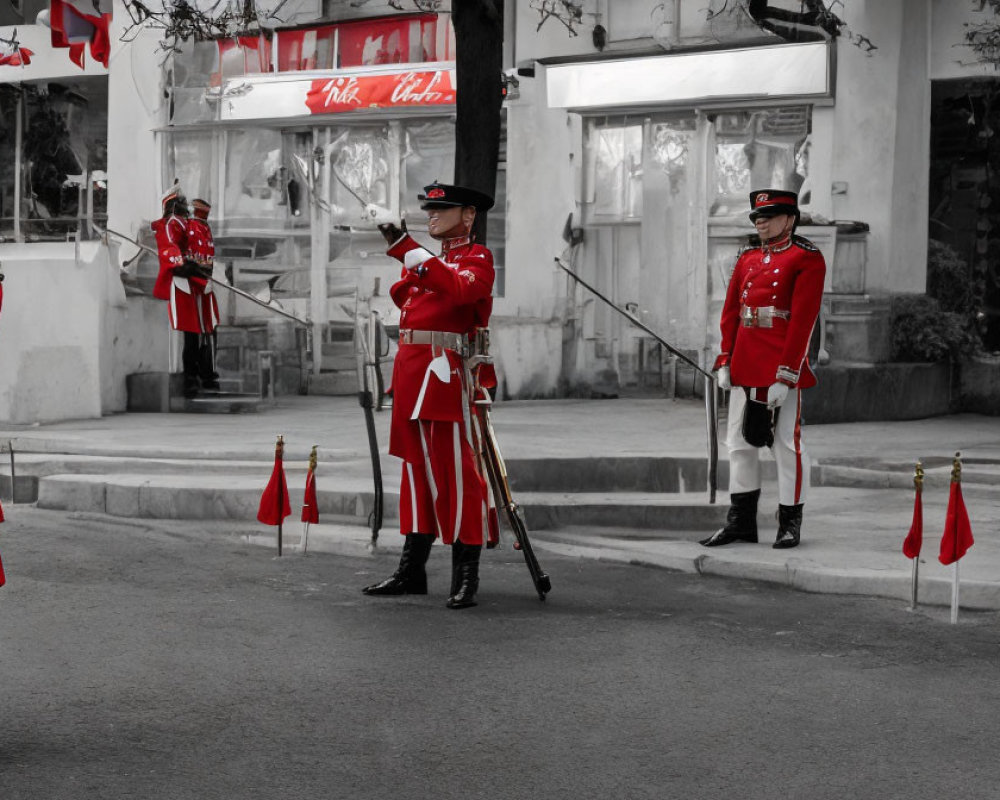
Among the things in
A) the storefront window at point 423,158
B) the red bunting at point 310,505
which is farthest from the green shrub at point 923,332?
the red bunting at point 310,505

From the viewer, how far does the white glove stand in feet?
29.3

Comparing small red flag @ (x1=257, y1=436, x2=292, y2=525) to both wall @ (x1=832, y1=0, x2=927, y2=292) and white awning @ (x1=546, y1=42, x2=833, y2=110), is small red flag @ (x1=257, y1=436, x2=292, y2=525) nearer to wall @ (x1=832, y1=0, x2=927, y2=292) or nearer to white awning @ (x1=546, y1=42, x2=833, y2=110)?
wall @ (x1=832, y1=0, x2=927, y2=292)

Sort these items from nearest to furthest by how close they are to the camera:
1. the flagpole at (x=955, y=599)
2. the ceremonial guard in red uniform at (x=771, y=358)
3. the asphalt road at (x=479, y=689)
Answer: the asphalt road at (x=479, y=689)
the flagpole at (x=955, y=599)
the ceremonial guard in red uniform at (x=771, y=358)

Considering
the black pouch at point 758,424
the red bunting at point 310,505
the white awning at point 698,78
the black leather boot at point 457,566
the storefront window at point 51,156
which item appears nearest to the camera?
the black leather boot at point 457,566

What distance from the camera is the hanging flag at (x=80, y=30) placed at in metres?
19.3

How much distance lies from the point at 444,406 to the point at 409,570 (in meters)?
0.82

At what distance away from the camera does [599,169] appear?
17281 mm

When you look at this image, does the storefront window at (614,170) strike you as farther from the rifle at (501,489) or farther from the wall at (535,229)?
the rifle at (501,489)

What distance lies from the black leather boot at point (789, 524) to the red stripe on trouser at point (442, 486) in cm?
210

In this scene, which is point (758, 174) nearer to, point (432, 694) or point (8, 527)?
point (8, 527)

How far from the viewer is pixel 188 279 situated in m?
15.8

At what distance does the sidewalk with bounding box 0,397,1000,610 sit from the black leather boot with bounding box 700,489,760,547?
10cm

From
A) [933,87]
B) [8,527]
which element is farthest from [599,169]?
[8,527]

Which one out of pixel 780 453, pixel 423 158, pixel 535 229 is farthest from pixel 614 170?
pixel 780 453
